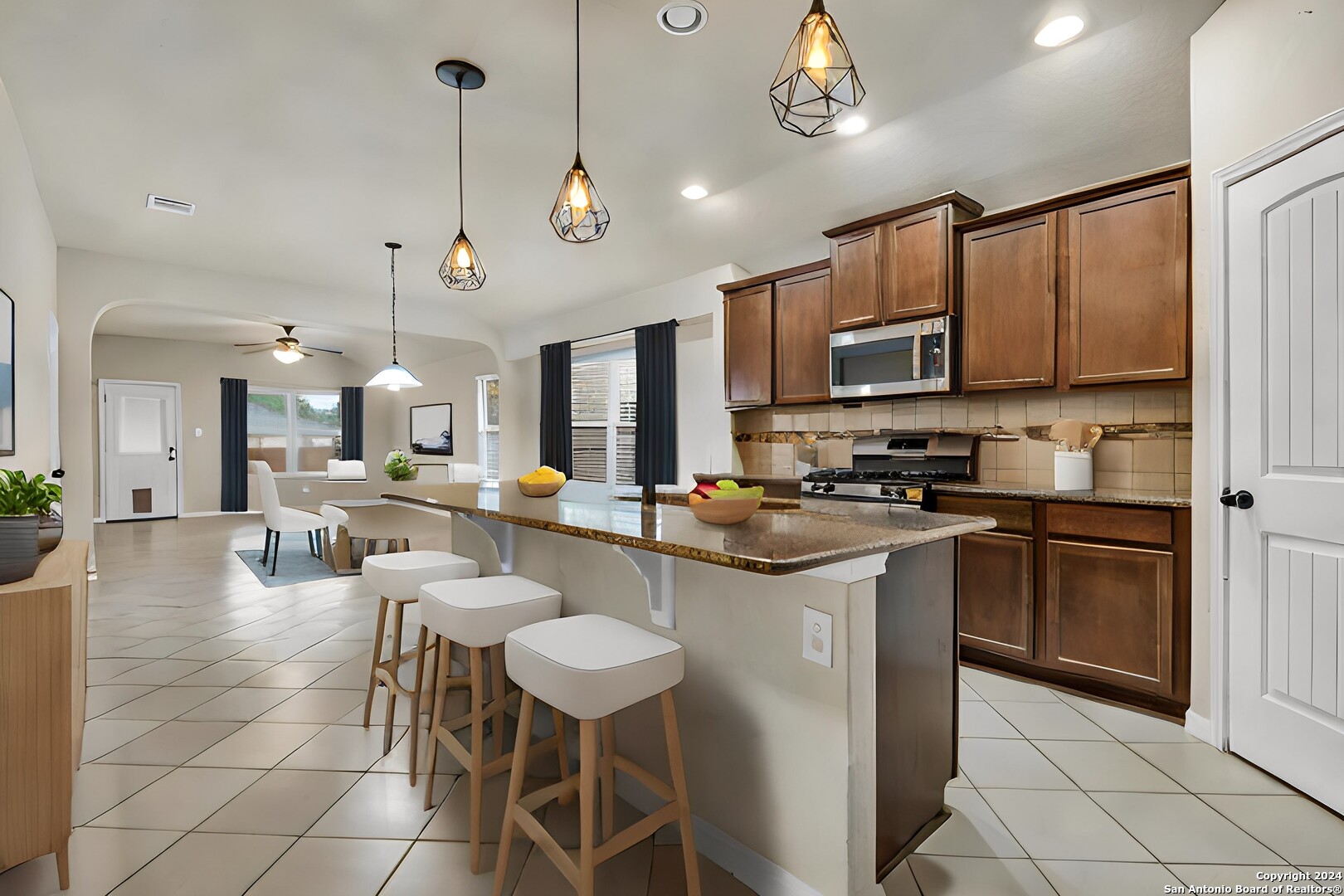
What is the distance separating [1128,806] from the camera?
6.34 feet

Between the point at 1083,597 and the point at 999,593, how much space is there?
0.34 m

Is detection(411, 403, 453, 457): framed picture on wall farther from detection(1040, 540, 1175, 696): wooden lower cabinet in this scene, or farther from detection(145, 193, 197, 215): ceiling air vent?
detection(1040, 540, 1175, 696): wooden lower cabinet

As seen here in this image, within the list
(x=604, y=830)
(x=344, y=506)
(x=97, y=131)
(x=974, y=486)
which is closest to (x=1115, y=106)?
(x=974, y=486)

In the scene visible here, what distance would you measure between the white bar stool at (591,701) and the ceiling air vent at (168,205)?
4.28 meters

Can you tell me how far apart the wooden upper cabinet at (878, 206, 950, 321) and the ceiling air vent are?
Result: 441 centimetres

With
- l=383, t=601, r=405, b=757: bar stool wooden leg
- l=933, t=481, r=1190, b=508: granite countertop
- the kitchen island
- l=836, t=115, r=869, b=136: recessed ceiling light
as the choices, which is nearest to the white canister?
l=933, t=481, r=1190, b=508: granite countertop

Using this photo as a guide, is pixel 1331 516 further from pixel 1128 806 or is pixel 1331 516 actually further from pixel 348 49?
pixel 348 49

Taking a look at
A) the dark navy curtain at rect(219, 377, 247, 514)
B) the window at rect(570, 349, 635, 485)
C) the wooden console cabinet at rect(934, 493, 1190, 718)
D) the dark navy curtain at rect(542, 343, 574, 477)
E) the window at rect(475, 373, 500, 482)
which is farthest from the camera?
the dark navy curtain at rect(219, 377, 247, 514)

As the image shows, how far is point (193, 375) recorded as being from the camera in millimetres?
9211

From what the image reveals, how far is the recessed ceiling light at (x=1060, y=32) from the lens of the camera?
93.0 inches

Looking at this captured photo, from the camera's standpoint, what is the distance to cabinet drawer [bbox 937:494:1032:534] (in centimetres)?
289

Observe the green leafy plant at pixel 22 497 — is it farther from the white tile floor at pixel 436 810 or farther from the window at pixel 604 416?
the window at pixel 604 416

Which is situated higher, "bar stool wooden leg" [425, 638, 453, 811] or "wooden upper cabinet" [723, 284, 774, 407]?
"wooden upper cabinet" [723, 284, 774, 407]

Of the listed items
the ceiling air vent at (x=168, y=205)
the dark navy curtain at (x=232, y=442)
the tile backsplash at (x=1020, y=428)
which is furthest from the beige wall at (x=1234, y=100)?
the dark navy curtain at (x=232, y=442)
